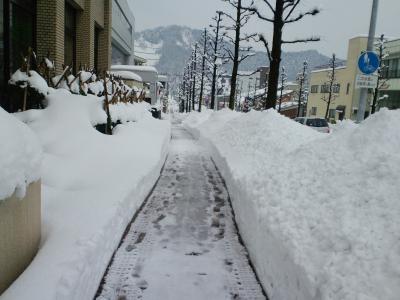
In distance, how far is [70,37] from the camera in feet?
46.0

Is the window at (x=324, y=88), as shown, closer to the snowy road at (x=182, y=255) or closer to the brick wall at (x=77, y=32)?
the brick wall at (x=77, y=32)

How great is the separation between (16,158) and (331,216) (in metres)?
2.98

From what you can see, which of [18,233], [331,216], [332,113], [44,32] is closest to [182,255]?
[331,216]

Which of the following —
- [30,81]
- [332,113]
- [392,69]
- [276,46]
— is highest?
[392,69]

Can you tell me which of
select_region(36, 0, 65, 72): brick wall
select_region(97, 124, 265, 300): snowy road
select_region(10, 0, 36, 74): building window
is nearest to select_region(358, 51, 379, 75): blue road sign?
select_region(97, 124, 265, 300): snowy road

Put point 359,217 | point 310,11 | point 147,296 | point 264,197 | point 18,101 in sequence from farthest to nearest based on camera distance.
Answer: point 310,11, point 18,101, point 264,197, point 147,296, point 359,217

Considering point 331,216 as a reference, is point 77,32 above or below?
above

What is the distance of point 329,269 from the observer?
3.08 meters

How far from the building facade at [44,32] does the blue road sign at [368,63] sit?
22.8ft

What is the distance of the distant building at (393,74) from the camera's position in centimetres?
4234

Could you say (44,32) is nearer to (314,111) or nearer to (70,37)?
(70,37)

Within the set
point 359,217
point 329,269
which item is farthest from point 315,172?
point 329,269

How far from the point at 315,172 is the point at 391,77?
44130 mm

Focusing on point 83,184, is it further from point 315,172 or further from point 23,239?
point 315,172
